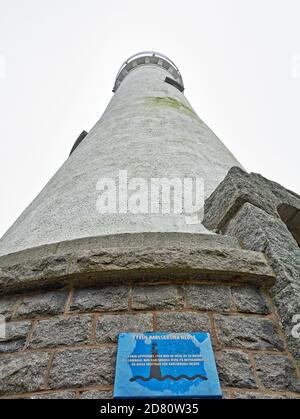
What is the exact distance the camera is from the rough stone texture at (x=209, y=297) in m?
1.93

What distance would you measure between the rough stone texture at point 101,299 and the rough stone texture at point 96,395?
444 mm

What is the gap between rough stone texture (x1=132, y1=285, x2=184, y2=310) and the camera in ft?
6.31

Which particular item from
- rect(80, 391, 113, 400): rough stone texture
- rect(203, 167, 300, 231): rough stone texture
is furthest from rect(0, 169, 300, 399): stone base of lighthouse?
rect(203, 167, 300, 231): rough stone texture

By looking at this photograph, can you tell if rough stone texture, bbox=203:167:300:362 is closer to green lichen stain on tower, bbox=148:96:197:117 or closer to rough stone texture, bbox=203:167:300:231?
rough stone texture, bbox=203:167:300:231

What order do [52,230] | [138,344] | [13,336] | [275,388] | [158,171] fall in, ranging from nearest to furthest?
[275,388]
[138,344]
[13,336]
[52,230]
[158,171]

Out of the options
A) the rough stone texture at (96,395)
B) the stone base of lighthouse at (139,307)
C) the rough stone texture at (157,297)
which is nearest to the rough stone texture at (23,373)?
the stone base of lighthouse at (139,307)

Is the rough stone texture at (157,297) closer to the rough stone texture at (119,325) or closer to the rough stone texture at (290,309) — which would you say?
the rough stone texture at (119,325)

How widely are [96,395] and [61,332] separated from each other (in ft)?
1.31

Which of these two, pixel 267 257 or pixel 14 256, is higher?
pixel 14 256

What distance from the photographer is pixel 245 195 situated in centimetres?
255
